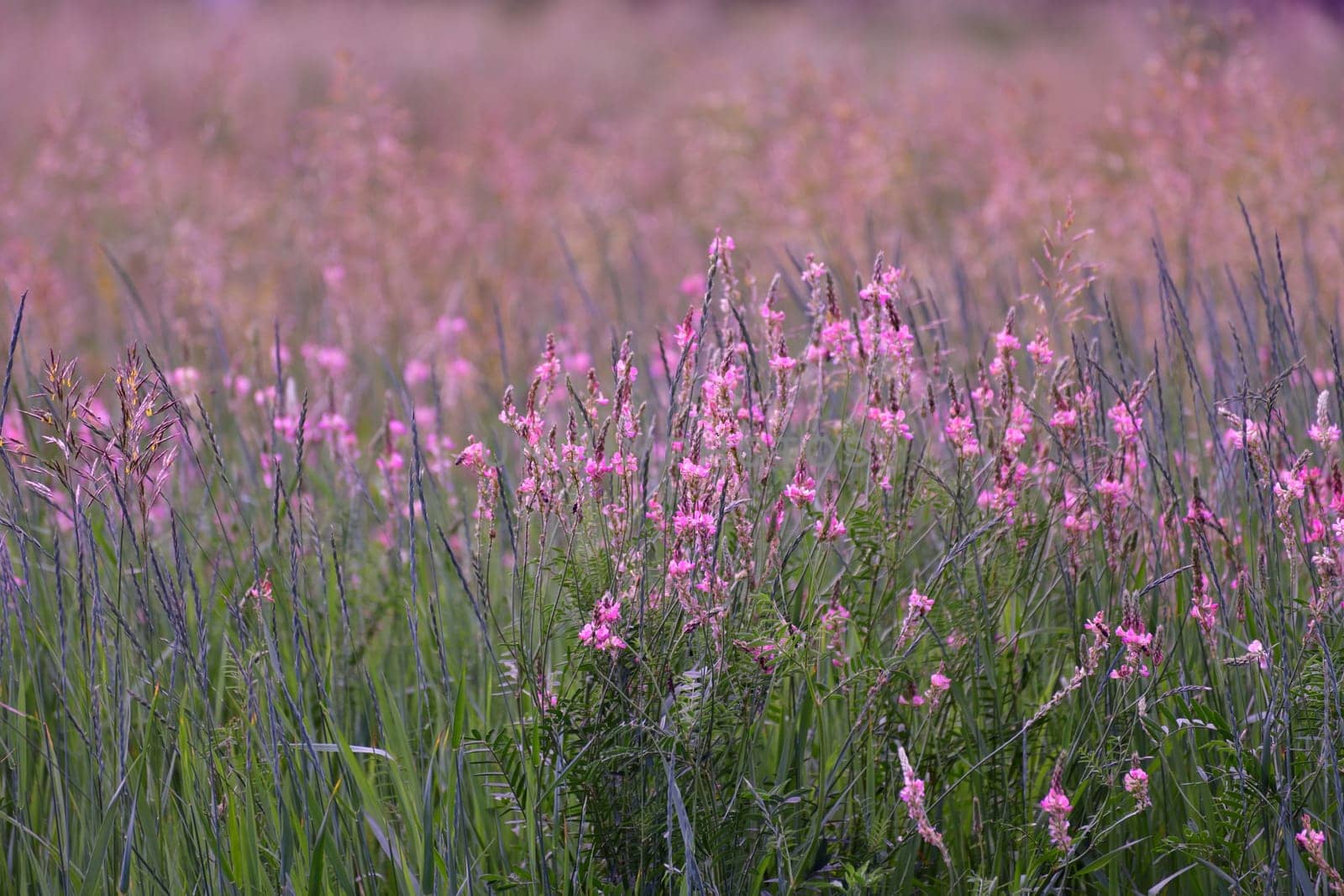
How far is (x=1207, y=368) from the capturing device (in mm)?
3104

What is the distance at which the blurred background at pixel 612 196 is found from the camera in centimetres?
393

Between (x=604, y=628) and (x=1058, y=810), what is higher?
(x=604, y=628)

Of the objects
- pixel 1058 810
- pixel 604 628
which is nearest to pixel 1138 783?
pixel 1058 810

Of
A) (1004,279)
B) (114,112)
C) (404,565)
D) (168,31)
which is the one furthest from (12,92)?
(404,565)

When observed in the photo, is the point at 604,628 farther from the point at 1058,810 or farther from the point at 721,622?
the point at 1058,810

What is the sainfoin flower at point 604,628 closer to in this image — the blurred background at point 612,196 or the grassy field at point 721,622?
the grassy field at point 721,622

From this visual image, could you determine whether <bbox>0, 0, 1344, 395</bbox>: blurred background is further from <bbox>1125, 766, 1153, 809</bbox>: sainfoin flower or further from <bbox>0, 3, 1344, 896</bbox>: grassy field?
<bbox>1125, 766, 1153, 809</bbox>: sainfoin flower

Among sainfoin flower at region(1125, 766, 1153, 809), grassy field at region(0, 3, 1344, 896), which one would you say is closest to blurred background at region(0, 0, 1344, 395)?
grassy field at region(0, 3, 1344, 896)

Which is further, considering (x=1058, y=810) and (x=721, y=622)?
(x=721, y=622)

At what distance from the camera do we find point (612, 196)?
288 inches

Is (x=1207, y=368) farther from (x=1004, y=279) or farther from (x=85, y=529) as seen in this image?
(x=85, y=529)

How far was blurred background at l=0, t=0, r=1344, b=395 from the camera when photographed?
3.93 meters

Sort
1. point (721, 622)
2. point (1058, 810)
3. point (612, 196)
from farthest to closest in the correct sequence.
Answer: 1. point (612, 196)
2. point (721, 622)
3. point (1058, 810)

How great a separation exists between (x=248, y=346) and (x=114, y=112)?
2980 millimetres
